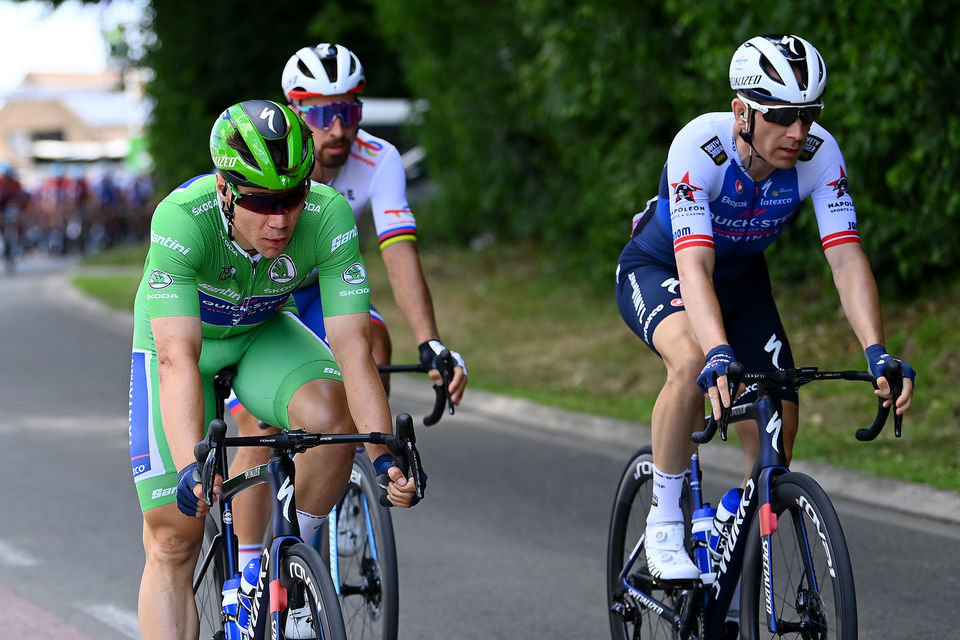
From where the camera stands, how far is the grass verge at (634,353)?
26.0ft

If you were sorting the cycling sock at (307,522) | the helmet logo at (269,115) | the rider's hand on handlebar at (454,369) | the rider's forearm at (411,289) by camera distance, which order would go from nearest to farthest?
the helmet logo at (269,115) < the cycling sock at (307,522) < the rider's hand on handlebar at (454,369) < the rider's forearm at (411,289)

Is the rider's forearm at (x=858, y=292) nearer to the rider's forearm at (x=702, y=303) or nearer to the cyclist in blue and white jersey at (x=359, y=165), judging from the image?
the rider's forearm at (x=702, y=303)

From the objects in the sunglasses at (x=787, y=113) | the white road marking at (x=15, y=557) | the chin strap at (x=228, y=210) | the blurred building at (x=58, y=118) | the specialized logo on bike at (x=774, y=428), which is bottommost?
the white road marking at (x=15, y=557)

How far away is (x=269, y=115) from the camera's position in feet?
11.8

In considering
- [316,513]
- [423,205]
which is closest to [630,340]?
[316,513]

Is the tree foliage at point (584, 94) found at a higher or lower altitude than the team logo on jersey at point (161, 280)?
higher

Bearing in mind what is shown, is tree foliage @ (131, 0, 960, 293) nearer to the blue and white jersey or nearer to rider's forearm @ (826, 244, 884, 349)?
the blue and white jersey

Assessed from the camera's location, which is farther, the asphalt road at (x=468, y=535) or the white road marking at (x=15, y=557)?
the white road marking at (x=15, y=557)

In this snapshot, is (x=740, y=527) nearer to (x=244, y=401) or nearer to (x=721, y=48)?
(x=244, y=401)

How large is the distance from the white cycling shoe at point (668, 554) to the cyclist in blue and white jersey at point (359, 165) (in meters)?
1.13

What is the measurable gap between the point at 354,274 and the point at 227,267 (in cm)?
37

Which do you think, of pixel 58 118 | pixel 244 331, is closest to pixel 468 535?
pixel 244 331

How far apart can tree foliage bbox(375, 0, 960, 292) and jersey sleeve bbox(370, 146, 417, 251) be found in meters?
4.51

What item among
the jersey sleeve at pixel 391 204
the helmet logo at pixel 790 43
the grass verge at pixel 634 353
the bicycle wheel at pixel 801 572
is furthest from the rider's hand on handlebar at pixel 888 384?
the grass verge at pixel 634 353
